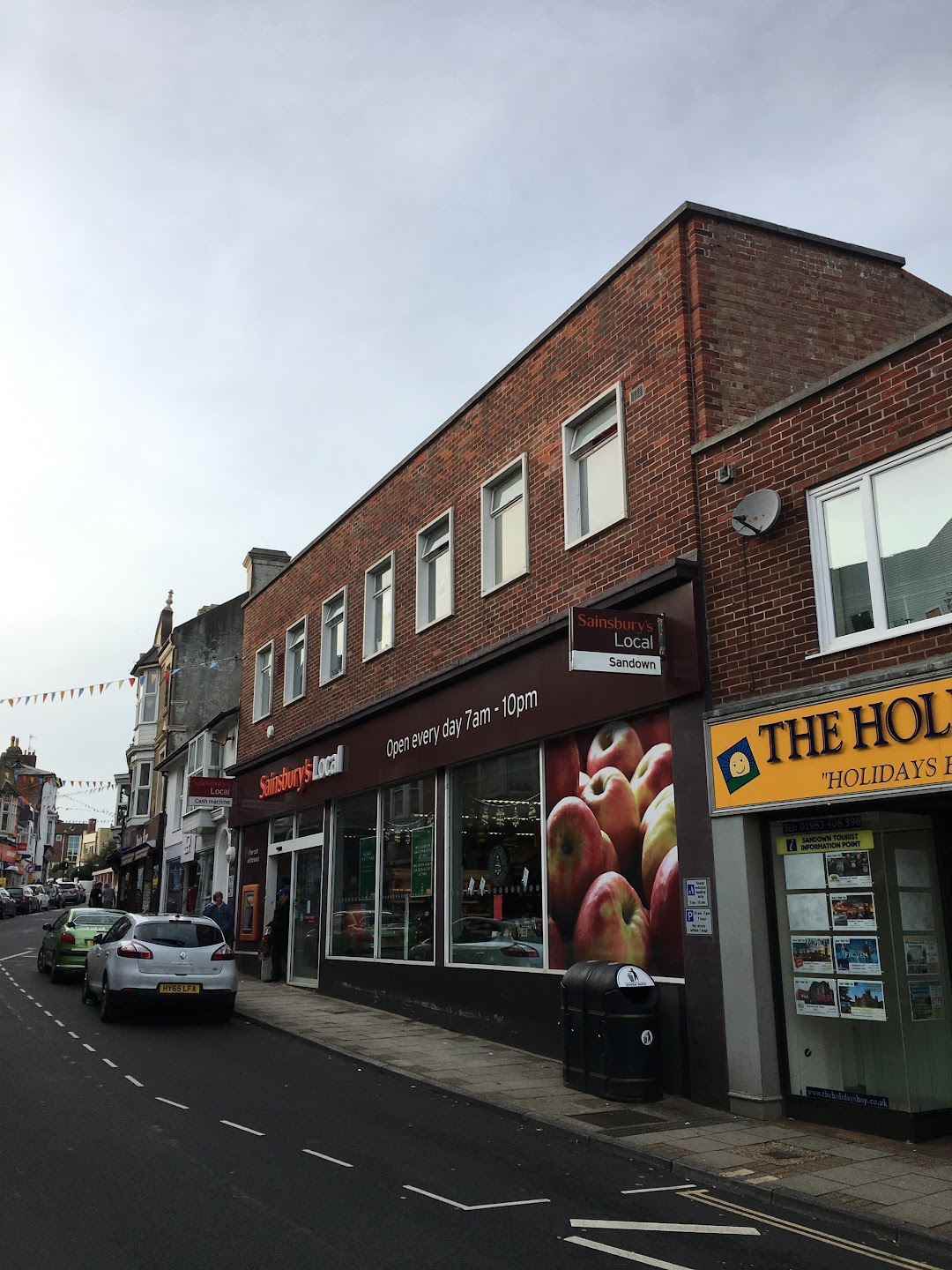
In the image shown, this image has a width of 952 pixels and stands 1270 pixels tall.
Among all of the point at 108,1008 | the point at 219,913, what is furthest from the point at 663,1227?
the point at 219,913

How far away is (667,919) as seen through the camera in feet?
33.3

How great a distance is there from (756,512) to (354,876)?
10.8 meters

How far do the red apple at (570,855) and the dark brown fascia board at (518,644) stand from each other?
2.03 m

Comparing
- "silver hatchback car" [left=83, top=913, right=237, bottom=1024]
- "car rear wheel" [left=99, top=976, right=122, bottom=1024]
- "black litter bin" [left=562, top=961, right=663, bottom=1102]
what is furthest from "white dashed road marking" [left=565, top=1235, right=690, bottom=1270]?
"car rear wheel" [left=99, top=976, right=122, bottom=1024]

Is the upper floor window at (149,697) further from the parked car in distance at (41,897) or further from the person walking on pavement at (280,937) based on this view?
the person walking on pavement at (280,937)

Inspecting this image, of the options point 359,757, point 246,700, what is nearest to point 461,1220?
point 359,757

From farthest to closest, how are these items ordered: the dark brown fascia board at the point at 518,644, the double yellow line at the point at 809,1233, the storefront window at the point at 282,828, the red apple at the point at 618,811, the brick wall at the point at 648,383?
1. the storefront window at the point at 282,828
2. the brick wall at the point at 648,383
3. the red apple at the point at 618,811
4. the dark brown fascia board at the point at 518,644
5. the double yellow line at the point at 809,1233

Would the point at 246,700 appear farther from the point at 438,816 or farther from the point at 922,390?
the point at 922,390

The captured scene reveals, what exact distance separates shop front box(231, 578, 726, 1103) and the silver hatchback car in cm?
266

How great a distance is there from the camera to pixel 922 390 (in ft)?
27.6

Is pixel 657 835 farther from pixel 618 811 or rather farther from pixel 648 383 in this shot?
pixel 648 383

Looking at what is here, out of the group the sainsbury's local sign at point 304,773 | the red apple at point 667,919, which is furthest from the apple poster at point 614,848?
the sainsbury's local sign at point 304,773

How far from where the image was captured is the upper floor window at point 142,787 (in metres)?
47.3

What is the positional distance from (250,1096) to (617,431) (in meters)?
7.92
